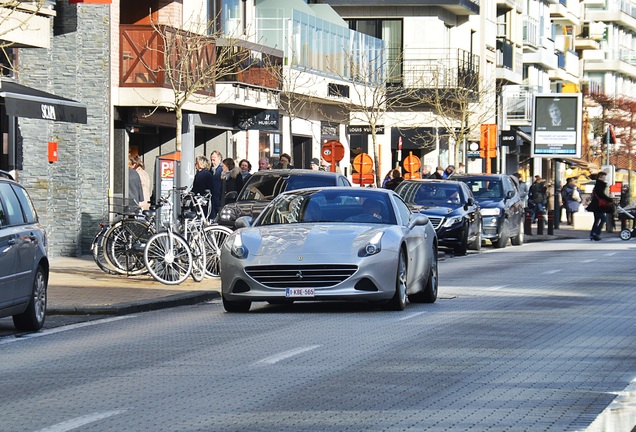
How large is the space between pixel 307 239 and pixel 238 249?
789 millimetres

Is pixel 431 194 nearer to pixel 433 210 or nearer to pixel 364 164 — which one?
pixel 433 210

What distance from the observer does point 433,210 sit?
3419 centimetres

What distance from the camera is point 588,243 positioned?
4344cm

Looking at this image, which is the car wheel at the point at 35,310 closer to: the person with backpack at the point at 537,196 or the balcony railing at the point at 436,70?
the person with backpack at the point at 537,196

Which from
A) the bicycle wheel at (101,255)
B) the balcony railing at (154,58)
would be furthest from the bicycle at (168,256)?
the balcony railing at (154,58)

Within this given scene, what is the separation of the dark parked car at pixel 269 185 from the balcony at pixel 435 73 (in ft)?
104

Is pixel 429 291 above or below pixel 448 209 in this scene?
below

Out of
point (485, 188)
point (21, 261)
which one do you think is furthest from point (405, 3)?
point (21, 261)

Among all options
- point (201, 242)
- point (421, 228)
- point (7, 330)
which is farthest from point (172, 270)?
point (7, 330)

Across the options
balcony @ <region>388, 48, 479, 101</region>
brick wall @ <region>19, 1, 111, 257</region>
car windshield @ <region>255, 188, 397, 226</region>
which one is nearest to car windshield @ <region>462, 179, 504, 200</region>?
brick wall @ <region>19, 1, 111, 257</region>

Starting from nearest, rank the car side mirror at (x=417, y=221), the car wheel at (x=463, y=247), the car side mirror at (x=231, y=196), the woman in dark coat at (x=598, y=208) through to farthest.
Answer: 1. the car side mirror at (x=417, y=221)
2. the car side mirror at (x=231, y=196)
3. the car wheel at (x=463, y=247)
4. the woman in dark coat at (x=598, y=208)

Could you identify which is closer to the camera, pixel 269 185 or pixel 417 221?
pixel 417 221

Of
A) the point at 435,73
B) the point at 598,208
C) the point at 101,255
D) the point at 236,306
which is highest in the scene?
the point at 435,73

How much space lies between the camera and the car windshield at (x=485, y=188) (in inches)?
1542
